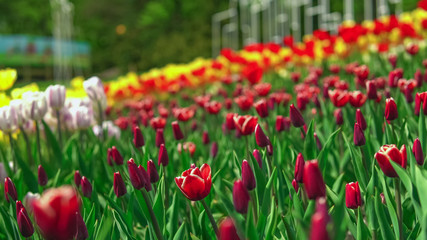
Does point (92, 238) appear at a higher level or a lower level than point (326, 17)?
lower

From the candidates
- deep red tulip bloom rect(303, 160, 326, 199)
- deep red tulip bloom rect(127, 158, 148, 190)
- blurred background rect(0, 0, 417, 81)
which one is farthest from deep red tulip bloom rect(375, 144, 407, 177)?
blurred background rect(0, 0, 417, 81)

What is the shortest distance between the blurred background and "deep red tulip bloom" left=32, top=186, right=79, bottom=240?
2444 cm

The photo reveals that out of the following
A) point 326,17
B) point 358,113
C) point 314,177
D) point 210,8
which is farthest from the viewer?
point 210,8

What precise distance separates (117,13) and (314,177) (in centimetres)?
4003

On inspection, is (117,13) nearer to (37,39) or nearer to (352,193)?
(37,39)

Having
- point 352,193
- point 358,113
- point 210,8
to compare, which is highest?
point 210,8

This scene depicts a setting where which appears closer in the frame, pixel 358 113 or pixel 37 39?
pixel 358 113

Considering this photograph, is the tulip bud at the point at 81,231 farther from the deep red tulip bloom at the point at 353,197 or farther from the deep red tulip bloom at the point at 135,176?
the deep red tulip bloom at the point at 353,197

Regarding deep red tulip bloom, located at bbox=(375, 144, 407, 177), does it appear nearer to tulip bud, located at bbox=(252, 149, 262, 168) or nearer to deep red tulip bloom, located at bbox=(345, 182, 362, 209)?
deep red tulip bloom, located at bbox=(345, 182, 362, 209)

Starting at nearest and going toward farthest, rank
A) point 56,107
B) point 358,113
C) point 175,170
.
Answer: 1. point 358,113
2. point 175,170
3. point 56,107

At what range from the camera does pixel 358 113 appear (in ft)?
6.32

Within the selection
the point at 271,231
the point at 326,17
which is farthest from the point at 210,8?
the point at 271,231

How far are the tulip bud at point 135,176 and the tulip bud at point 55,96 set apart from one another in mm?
→ 1684

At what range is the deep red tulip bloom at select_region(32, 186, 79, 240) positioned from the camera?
70 cm
